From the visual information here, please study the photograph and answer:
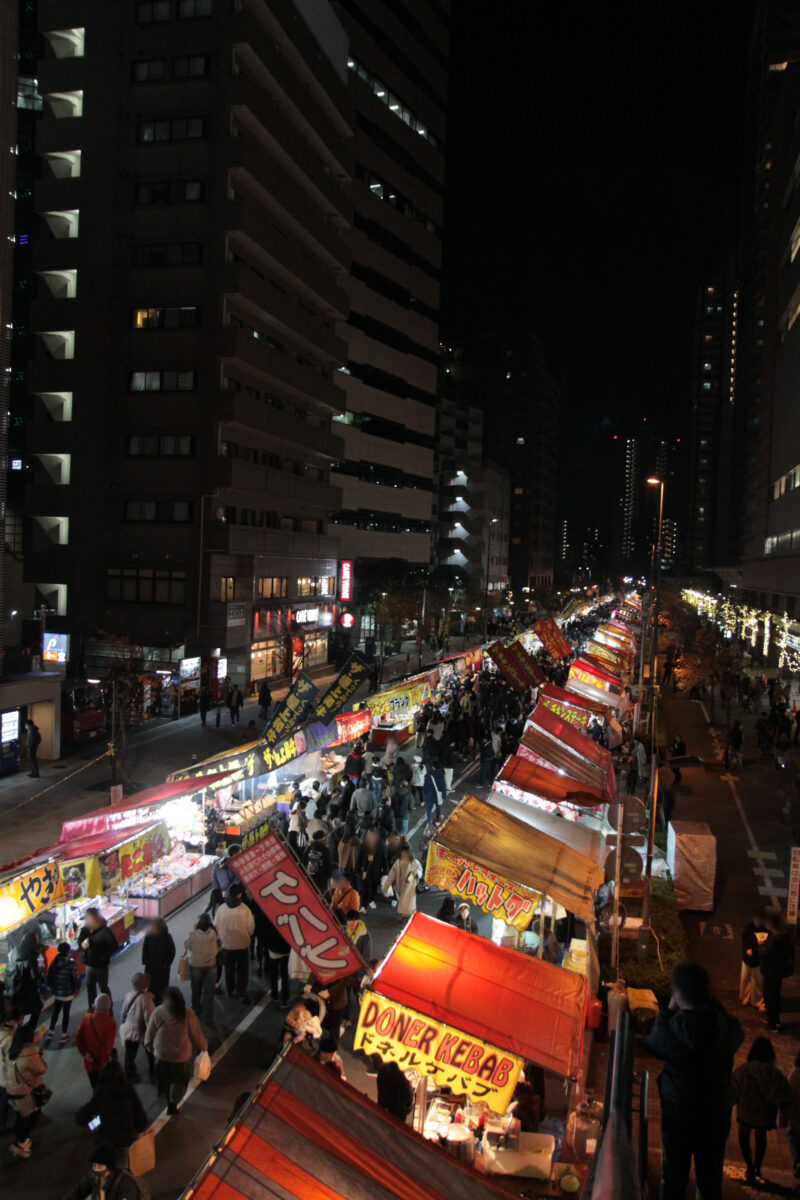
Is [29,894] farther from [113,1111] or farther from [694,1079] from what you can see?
[694,1079]

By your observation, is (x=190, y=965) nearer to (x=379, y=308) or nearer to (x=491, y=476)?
(x=379, y=308)

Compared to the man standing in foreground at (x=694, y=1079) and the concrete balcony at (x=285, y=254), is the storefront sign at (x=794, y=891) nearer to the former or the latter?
the man standing in foreground at (x=694, y=1079)

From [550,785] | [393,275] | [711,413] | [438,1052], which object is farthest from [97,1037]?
[711,413]

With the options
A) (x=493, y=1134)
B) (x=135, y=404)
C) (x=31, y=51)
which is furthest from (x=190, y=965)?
(x=31, y=51)

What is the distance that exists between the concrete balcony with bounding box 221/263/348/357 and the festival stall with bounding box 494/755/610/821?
29.2m

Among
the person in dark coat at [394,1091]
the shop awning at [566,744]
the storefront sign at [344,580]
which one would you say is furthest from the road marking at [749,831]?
the storefront sign at [344,580]

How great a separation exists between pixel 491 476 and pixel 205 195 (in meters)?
71.4

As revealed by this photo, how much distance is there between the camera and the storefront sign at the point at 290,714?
46.5ft

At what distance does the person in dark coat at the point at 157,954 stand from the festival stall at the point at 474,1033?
295 cm

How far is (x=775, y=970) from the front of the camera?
10289 mm

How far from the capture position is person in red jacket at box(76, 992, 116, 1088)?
7.74 meters

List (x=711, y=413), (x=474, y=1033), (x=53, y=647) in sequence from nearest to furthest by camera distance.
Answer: (x=474, y=1033) → (x=53, y=647) → (x=711, y=413)

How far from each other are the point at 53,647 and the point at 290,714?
2166cm

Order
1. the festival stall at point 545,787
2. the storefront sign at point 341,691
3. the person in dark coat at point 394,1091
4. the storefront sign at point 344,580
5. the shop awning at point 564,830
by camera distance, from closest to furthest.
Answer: the person in dark coat at point 394,1091, the shop awning at point 564,830, the festival stall at point 545,787, the storefront sign at point 341,691, the storefront sign at point 344,580
